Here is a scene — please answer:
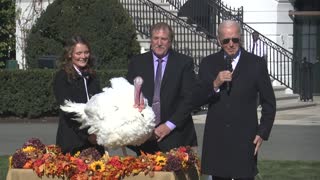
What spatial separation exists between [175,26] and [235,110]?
14.6 metres

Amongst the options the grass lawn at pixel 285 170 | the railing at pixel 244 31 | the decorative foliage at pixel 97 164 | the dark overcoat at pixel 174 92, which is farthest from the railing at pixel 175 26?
the decorative foliage at pixel 97 164

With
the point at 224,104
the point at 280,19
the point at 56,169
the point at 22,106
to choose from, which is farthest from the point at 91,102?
the point at 280,19

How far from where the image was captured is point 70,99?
5.76m

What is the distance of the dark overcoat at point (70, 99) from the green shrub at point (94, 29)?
11808 mm

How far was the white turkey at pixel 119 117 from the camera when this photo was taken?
16.7 ft

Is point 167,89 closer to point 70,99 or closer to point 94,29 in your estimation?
point 70,99

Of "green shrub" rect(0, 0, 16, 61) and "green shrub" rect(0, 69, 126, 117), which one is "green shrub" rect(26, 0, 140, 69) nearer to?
"green shrub" rect(0, 69, 126, 117)

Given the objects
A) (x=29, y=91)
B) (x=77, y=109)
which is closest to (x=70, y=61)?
(x=77, y=109)

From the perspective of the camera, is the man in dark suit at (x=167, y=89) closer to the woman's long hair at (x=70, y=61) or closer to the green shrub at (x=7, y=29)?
the woman's long hair at (x=70, y=61)

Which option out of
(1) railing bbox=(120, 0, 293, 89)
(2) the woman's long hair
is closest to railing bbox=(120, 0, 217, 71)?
(1) railing bbox=(120, 0, 293, 89)

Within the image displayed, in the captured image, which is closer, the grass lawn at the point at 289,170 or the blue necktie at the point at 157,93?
the blue necktie at the point at 157,93

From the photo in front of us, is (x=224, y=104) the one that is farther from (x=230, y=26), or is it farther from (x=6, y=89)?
(x=6, y=89)

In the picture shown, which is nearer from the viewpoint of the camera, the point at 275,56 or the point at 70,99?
the point at 70,99

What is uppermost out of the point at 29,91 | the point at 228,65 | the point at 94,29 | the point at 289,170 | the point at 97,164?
the point at 94,29
